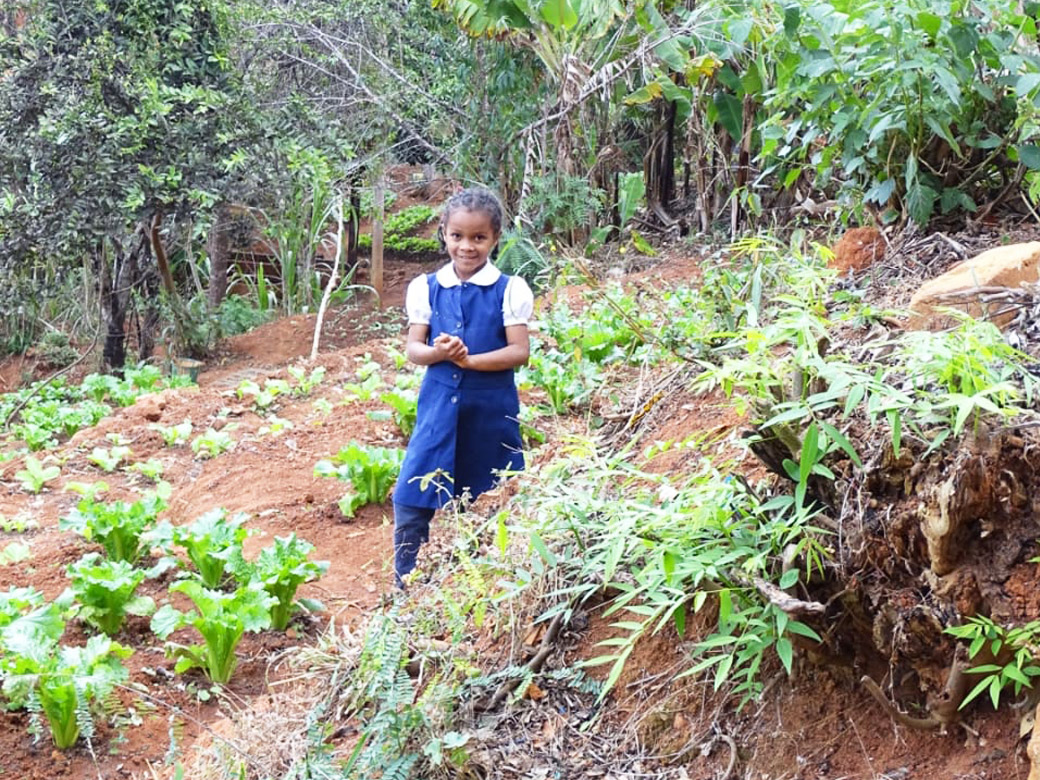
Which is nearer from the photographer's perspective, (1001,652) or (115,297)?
(1001,652)

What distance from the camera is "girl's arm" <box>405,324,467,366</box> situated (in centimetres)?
379

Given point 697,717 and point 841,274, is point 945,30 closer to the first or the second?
point 841,274

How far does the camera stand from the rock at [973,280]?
10.2ft

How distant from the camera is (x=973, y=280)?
3.19 m

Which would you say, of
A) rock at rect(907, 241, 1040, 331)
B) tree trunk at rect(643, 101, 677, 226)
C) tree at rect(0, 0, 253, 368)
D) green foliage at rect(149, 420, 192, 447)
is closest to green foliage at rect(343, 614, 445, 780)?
rock at rect(907, 241, 1040, 331)

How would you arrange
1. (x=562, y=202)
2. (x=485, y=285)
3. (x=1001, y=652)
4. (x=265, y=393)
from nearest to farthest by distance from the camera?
(x=1001, y=652), (x=485, y=285), (x=265, y=393), (x=562, y=202)

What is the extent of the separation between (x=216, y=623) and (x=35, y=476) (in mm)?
3399

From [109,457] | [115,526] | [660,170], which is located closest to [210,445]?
[109,457]

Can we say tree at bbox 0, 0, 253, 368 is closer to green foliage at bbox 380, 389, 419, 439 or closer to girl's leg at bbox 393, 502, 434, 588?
green foliage at bbox 380, 389, 419, 439

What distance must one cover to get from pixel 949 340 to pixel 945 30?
97.2 inches

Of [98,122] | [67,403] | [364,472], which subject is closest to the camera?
[364,472]

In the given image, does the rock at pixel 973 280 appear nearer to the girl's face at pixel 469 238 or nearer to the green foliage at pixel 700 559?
the green foliage at pixel 700 559

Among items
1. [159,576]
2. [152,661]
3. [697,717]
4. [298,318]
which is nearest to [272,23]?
[298,318]

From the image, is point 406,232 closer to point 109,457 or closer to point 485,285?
point 109,457
